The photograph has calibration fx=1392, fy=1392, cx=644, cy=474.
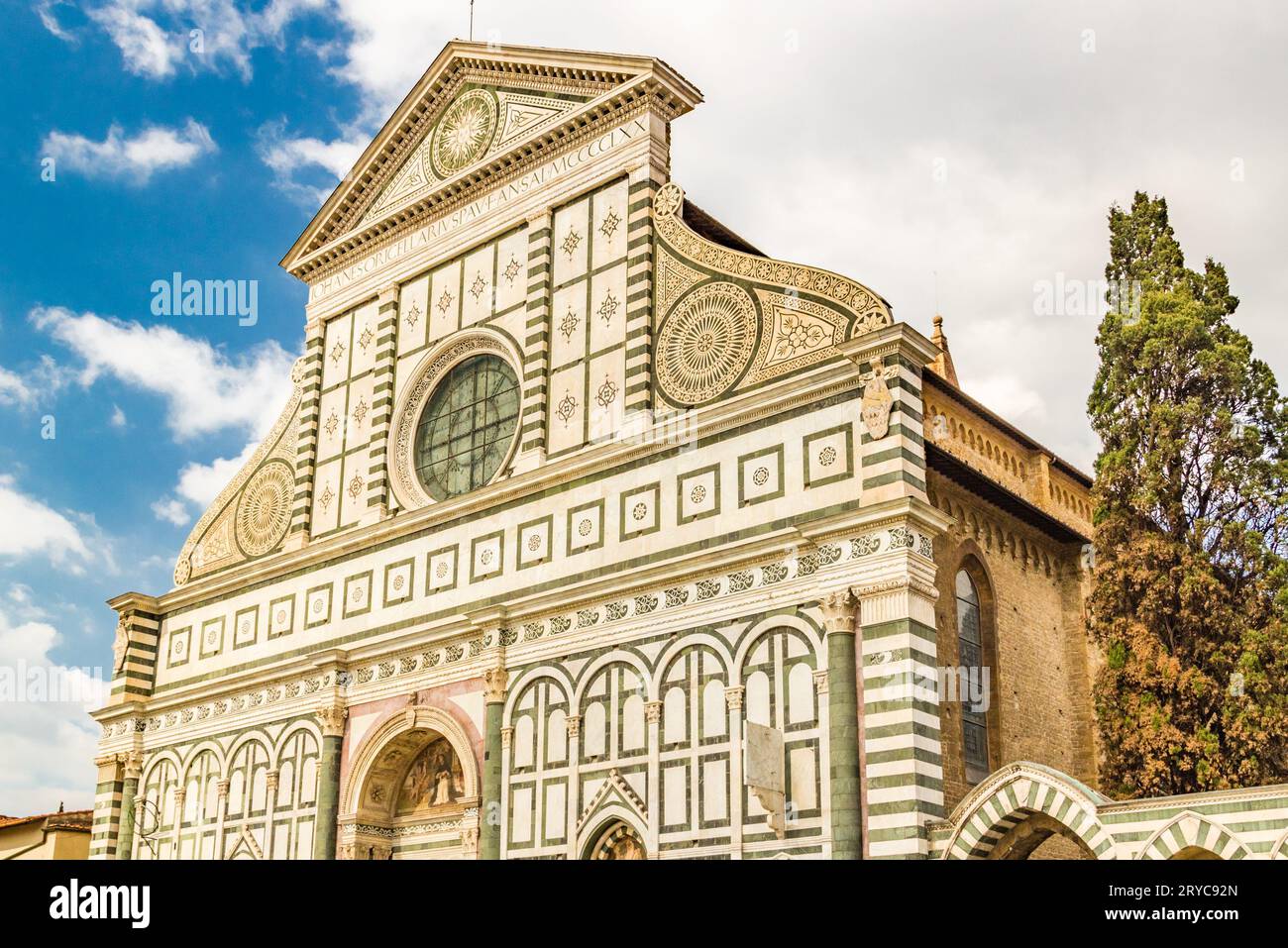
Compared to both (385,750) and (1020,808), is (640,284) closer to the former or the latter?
(385,750)

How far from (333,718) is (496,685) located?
4058 mm

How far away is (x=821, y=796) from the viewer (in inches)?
680

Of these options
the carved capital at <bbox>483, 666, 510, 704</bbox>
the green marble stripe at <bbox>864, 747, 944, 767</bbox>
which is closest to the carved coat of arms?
the green marble stripe at <bbox>864, 747, 944, 767</bbox>

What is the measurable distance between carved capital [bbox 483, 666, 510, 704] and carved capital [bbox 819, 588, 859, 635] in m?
6.04

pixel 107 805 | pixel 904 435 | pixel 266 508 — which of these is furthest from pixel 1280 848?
pixel 107 805

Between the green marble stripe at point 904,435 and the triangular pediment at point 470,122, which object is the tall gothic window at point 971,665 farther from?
the triangular pediment at point 470,122

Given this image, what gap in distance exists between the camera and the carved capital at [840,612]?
694 inches

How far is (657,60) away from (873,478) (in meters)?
8.56

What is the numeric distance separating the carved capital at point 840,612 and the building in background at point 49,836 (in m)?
19.6

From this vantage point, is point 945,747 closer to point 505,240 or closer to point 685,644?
point 685,644

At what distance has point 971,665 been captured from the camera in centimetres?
1936
